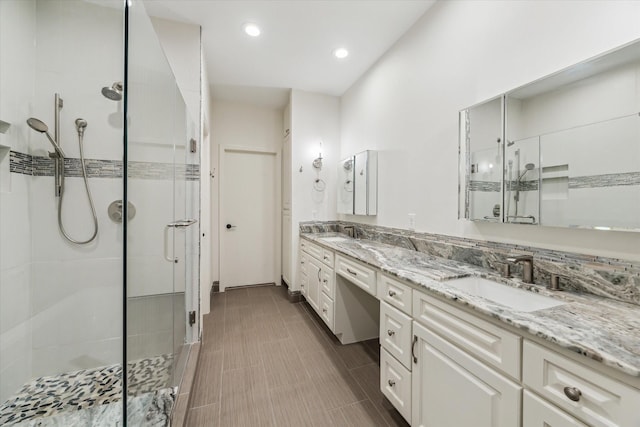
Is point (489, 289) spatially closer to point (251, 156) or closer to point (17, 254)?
point (17, 254)

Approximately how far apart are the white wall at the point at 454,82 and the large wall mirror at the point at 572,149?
8cm

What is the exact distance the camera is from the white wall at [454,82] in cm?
111

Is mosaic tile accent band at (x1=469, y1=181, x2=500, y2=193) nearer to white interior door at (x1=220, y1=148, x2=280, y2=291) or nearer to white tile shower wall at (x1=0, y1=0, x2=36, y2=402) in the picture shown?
white tile shower wall at (x1=0, y1=0, x2=36, y2=402)

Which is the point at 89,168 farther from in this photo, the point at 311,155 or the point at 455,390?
the point at 455,390

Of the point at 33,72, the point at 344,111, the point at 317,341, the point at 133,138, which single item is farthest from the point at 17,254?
the point at 344,111

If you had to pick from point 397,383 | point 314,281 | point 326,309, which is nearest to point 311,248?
point 314,281

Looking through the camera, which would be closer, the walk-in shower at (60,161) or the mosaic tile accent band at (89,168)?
the mosaic tile accent band at (89,168)

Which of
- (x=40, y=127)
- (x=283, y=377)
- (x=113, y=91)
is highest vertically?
(x=113, y=91)

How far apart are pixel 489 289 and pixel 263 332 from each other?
203cm

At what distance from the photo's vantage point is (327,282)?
8.04 ft

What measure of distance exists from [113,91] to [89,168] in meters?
0.52

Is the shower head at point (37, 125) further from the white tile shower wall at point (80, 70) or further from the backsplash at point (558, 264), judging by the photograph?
the backsplash at point (558, 264)

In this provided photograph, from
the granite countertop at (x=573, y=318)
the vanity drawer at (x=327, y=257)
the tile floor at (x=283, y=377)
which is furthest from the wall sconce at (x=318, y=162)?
the granite countertop at (x=573, y=318)

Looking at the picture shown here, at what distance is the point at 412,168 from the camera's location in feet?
7.09
